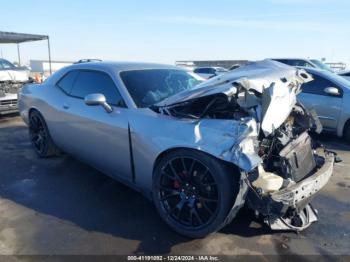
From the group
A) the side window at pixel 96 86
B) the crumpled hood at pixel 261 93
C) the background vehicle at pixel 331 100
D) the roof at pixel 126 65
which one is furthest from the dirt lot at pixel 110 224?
the background vehicle at pixel 331 100

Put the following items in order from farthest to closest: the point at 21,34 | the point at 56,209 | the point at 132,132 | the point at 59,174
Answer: the point at 21,34
the point at 59,174
the point at 56,209
the point at 132,132

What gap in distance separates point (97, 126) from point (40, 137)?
1960mm

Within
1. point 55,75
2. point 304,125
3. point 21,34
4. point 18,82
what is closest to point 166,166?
point 304,125

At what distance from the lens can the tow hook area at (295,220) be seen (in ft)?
10.5

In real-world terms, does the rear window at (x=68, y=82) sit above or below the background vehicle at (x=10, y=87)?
above

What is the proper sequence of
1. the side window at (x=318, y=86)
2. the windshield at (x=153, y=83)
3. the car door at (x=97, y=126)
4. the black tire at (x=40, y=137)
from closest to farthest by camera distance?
the car door at (x=97, y=126)
the windshield at (x=153, y=83)
the black tire at (x=40, y=137)
the side window at (x=318, y=86)

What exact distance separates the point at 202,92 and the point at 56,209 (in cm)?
208

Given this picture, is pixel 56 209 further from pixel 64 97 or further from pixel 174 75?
pixel 174 75

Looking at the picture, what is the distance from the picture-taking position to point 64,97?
4.79 meters

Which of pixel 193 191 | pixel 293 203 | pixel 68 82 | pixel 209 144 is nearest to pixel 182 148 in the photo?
pixel 209 144

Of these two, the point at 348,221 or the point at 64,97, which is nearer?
the point at 348,221

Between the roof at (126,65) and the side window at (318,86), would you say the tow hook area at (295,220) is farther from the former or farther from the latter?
the side window at (318,86)

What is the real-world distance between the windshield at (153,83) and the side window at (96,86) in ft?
0.52

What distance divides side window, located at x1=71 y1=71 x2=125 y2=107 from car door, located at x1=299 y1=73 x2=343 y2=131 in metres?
4.40
